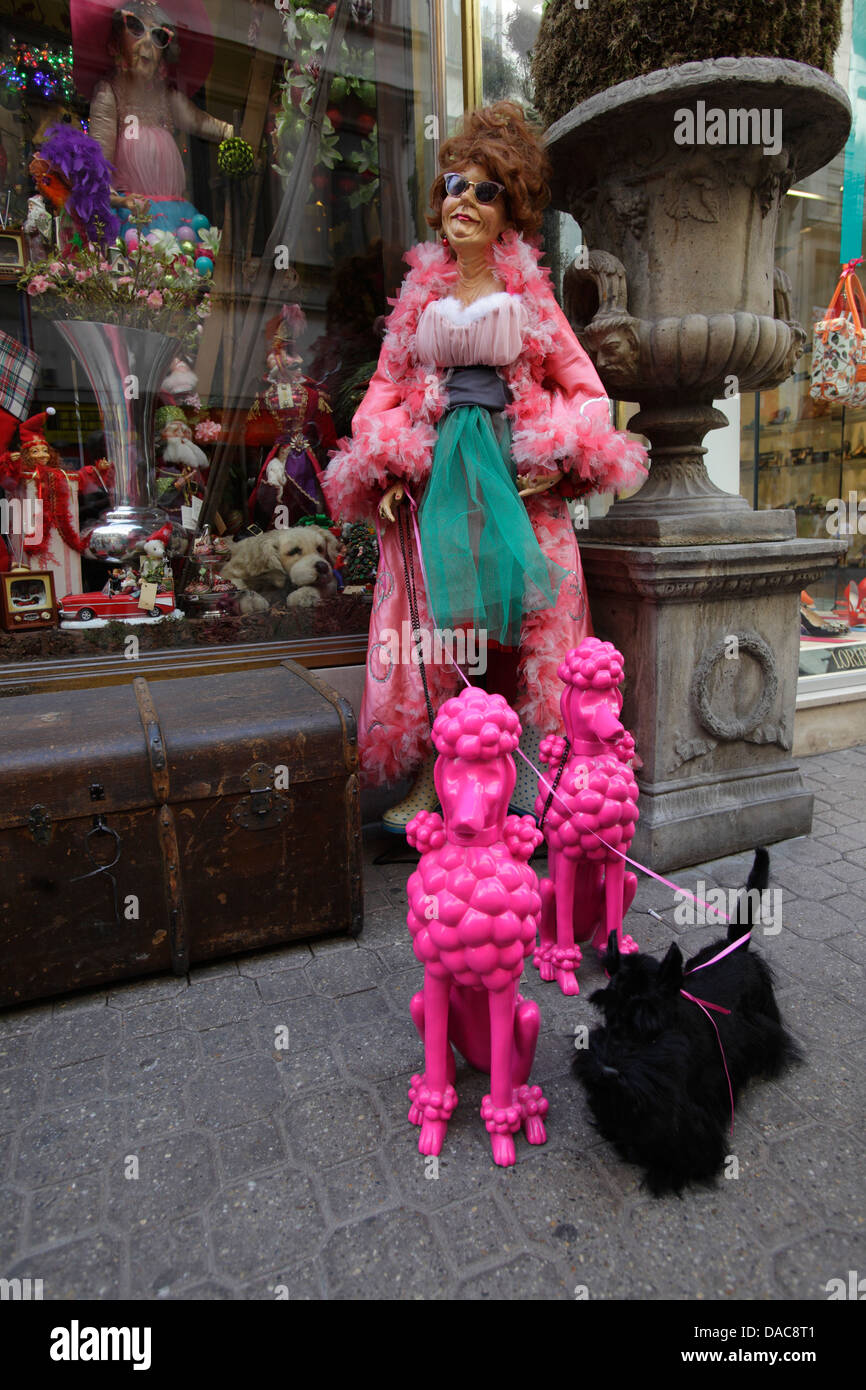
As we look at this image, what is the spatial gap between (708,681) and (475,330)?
59.7 inches

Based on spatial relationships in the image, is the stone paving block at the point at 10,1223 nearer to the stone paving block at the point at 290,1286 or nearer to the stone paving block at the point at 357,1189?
the stone paving block at the point at 290,1286

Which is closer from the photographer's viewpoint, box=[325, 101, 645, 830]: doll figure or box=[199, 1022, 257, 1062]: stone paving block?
box=[199, 1022, 257, 1062]: stone paving block

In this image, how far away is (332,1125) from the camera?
71.2 inches

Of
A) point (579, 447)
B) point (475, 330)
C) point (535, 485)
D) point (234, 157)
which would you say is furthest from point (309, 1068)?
point (234, 157)

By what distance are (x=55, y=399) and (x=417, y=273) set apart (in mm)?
1624

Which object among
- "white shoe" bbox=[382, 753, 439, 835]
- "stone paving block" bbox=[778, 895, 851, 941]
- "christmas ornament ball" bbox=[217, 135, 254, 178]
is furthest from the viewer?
"christmas ornament ball" bbox=[217, 135, 254, 178]

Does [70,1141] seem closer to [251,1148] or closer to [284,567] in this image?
[251,1148]

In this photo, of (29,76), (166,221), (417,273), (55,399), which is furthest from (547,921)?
(29,76)

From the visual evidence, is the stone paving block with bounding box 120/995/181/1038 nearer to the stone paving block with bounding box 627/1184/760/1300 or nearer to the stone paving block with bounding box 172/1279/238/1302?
the stone paving block with bounding box 172/1279/238/1302

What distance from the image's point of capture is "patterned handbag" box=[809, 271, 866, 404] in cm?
483

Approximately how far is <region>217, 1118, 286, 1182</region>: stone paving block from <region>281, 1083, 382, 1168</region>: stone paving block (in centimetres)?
3

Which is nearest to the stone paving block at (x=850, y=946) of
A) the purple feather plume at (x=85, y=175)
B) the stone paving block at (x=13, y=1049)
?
the stone paving block at (x=13, y=1049)

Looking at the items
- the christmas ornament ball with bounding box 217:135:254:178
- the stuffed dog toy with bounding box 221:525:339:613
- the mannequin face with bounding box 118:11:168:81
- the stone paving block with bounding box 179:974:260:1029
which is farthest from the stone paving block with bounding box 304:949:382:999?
the mannequin face with bounding box 118:11:168:81
